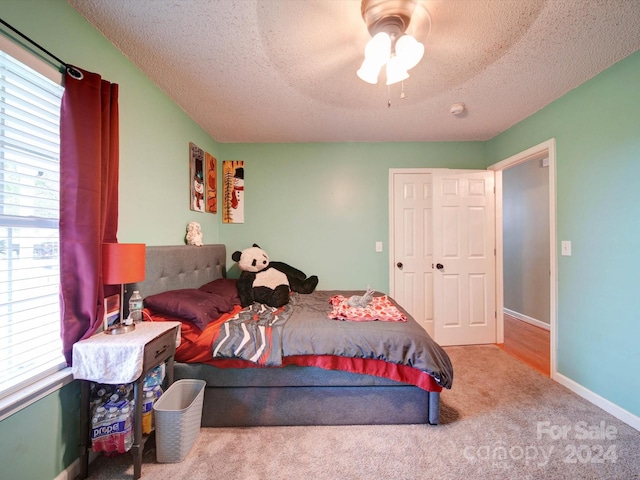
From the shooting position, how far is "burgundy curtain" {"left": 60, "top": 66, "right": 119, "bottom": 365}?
117 centimetres

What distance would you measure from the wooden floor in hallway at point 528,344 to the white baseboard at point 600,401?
159 mm

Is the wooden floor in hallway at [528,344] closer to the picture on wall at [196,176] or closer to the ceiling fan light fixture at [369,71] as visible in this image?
the ceiling fan light fixture at [369,71]

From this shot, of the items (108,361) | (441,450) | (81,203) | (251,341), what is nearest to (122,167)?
(81,203)

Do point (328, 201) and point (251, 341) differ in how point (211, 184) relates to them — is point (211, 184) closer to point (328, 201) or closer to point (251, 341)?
point (328, 201)

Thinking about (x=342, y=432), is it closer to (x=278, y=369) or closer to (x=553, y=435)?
(x=278, y=369)

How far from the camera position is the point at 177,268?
77.3 inches

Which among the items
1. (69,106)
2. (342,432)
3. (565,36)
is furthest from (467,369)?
(69,106)

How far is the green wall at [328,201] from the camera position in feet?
9.94

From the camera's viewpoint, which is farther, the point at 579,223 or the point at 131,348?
the point at 579,223

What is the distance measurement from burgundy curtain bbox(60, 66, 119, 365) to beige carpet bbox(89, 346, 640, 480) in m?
0.86

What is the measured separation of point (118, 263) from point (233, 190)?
6.27 ft

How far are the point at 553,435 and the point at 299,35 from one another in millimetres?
2919

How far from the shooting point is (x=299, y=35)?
1.38 m

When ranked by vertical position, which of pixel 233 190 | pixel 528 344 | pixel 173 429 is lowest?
pixel 528 344
